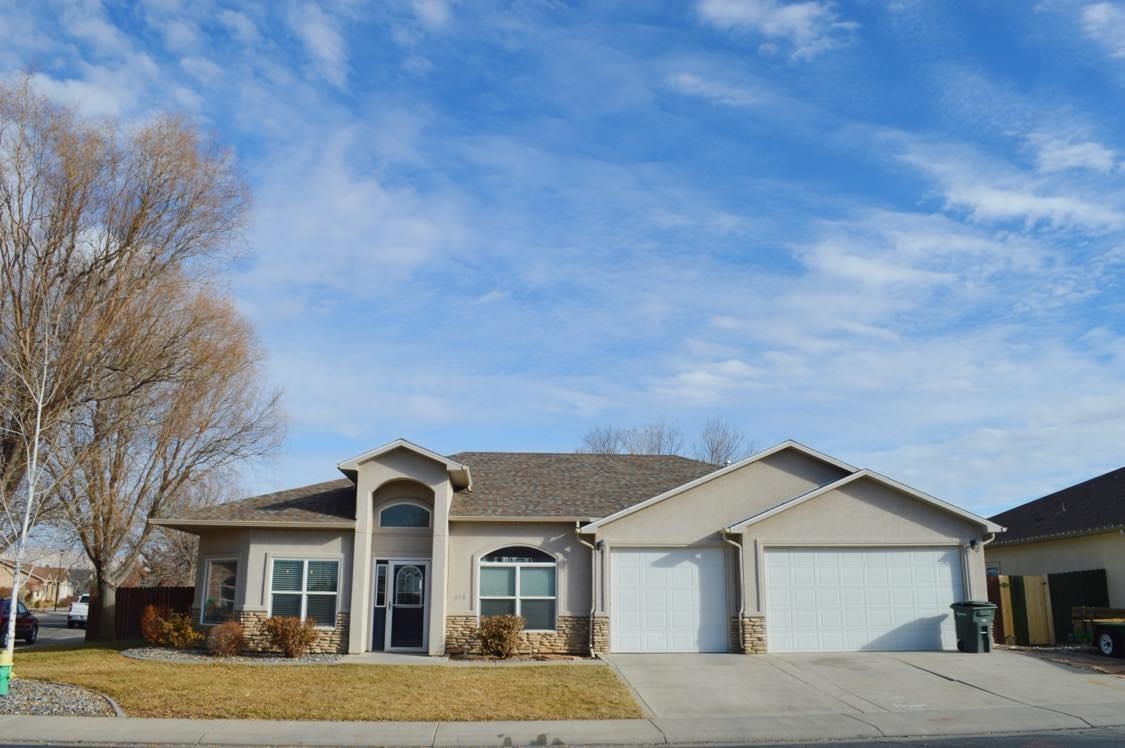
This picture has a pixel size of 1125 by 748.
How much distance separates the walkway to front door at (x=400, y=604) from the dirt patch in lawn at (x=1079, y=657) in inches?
526

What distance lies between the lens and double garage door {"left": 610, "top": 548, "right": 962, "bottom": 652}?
20688mm

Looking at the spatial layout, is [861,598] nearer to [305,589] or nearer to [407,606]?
[407,606]

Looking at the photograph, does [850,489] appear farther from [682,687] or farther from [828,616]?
[682,687]

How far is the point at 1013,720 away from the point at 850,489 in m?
8.11

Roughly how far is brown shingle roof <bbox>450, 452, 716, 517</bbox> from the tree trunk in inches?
416

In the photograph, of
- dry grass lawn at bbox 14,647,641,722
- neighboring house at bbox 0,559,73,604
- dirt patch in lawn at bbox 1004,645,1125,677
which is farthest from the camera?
neighboring house at bbox 0,559,73,604

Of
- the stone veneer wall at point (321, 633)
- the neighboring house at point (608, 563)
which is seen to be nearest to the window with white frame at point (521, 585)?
the neighboring house at point (608, 563)

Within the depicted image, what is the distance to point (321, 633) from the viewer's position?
21.2 metres

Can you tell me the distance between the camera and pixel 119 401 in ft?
80.4

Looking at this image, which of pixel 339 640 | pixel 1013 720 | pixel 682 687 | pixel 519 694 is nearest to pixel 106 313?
pixel 339 640

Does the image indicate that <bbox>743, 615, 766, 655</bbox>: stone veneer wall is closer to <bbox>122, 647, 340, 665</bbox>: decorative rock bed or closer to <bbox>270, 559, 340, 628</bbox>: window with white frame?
<bbox>122, 647, 340, 665</bbox>: decorative rock bed

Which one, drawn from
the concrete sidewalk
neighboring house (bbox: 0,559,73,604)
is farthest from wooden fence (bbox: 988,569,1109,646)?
neighboring house (bbox: 0,559,73,604)

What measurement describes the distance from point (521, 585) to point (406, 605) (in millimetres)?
2726

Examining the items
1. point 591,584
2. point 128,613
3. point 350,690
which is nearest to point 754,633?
point 591,584
